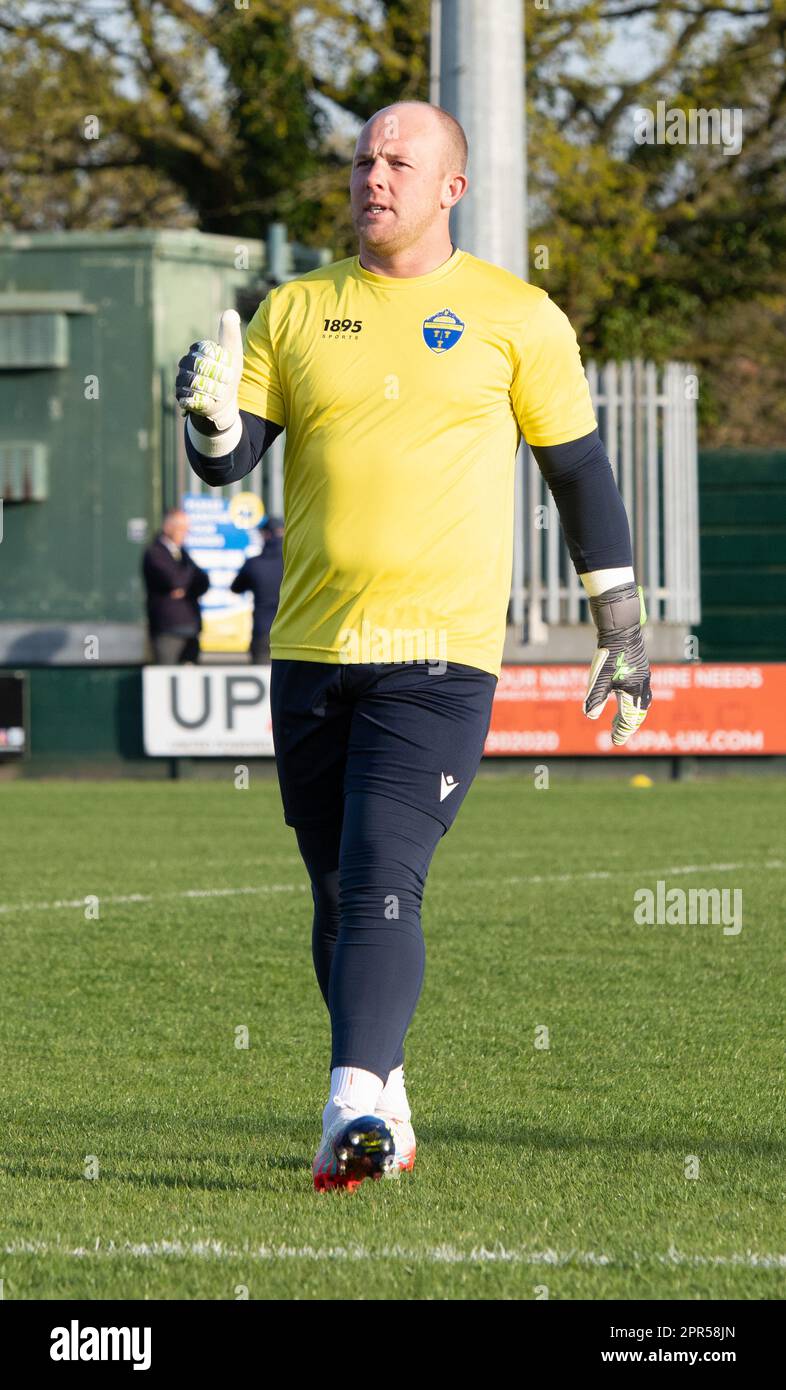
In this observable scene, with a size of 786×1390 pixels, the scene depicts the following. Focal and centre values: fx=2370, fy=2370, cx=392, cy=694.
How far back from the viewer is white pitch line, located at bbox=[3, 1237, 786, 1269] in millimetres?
3947

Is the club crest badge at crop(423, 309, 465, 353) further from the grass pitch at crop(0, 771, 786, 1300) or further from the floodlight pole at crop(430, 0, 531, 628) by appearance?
the floodlight pole at crop(430, 0, 531, 628)

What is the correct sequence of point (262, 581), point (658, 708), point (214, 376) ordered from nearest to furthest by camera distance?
point (214, 376) < point (658, 708) < point (262, 581)

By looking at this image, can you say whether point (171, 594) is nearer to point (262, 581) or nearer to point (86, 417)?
point (262, 581)

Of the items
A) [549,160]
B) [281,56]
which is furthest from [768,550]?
[281,56]

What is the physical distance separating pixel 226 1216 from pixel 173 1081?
5.64 feet

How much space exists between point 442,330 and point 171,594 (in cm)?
1667

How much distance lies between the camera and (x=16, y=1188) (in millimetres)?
4688

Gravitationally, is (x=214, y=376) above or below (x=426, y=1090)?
above

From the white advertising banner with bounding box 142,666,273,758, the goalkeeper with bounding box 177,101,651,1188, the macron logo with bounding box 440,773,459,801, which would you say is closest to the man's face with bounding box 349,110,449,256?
the goalkeeper with bounding box 177,101,651,1188

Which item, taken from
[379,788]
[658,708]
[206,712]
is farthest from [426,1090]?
[206,712]

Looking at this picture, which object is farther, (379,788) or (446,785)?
(446,785)

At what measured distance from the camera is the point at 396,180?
15.5 ft
